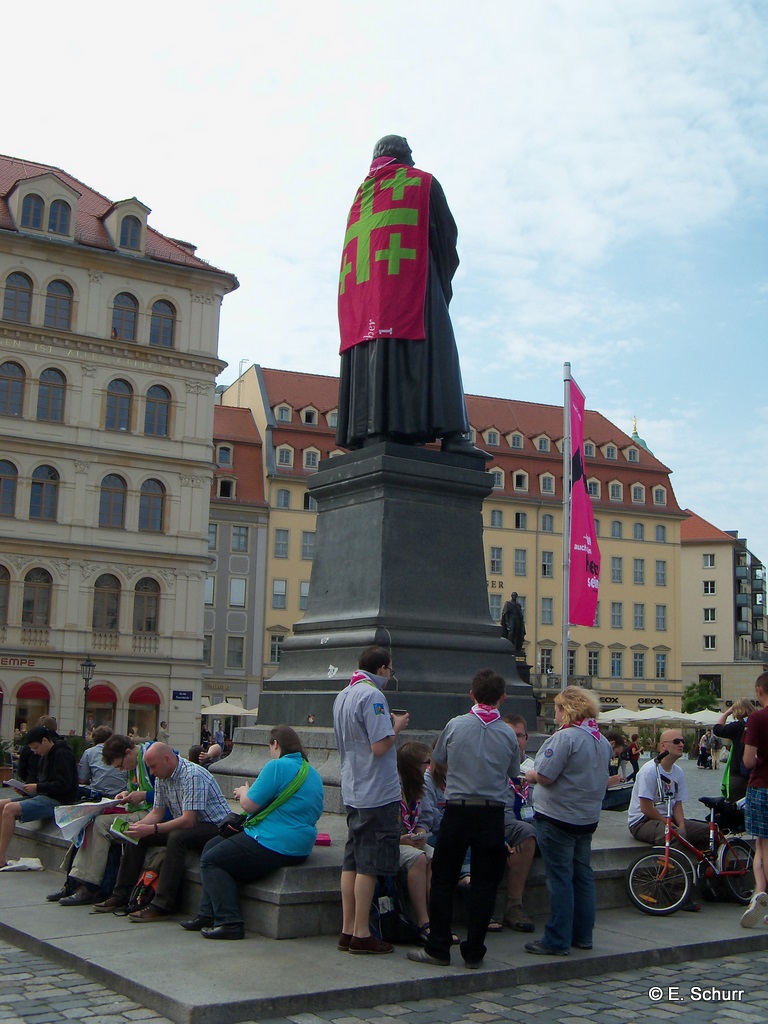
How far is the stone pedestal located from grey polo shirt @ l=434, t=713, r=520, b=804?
2020mm

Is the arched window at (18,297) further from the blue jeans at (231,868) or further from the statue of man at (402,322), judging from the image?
the blue jeans at (231,868)

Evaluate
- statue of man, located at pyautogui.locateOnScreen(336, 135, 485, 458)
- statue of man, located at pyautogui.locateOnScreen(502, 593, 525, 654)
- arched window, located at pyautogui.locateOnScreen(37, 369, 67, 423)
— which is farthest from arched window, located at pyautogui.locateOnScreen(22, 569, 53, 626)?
statue of man, located at pyautogui.locateOnScreen(336, 135, 485, 458)

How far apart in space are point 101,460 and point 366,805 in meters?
34.7

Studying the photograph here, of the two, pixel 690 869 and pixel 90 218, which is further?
pixel 90 218

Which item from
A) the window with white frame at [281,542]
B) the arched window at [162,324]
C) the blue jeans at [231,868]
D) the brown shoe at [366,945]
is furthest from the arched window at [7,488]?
the brown shoe at [366,945]

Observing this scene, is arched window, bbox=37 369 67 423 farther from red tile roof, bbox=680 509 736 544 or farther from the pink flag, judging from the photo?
red tile roof, bbox=680 509 736 544

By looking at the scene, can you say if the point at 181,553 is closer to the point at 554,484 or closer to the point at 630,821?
the point at 554,484

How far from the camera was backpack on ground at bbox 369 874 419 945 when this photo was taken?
20.2 feet

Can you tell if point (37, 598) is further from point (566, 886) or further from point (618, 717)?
point (566, 886)

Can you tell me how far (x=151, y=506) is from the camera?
40.1 metres

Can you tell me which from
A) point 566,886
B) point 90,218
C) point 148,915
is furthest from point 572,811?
point 90,218

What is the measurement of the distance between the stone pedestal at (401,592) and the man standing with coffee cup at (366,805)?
1968 millimetres

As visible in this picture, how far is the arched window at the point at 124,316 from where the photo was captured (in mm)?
39938

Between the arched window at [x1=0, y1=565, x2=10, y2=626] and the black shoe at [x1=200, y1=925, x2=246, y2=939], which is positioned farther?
the arched window at [x1=0, y1=565, x2=10, y2=626]
